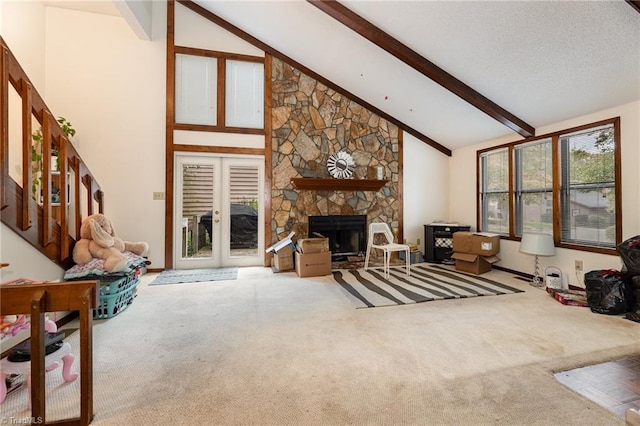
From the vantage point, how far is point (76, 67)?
4031mm

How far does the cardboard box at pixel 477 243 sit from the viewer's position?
4.12m

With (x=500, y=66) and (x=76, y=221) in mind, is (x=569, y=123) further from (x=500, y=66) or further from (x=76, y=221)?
(x=76, y=221)

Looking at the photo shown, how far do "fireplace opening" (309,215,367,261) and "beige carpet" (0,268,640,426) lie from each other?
1977 millimetres

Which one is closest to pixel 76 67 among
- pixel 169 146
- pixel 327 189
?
pixel 169 146

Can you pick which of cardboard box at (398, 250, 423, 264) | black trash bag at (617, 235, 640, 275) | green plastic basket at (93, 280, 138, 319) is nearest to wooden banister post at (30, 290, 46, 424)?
green plastic basket at (93, 280, 138, 319)

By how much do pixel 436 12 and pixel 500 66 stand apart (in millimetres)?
988

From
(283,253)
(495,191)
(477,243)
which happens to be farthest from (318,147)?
(495,191)

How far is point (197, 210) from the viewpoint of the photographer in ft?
14.8

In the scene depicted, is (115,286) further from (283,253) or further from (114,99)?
(114,99)

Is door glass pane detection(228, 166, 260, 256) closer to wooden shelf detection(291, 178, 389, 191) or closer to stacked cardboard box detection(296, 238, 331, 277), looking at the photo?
wooden shelf detection(291, 178, 389, 191)

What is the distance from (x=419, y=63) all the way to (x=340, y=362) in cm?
338

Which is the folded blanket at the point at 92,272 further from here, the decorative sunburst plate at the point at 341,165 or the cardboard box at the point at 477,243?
the cardboard box at the point at 477,243

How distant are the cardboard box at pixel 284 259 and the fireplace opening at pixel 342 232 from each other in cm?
56

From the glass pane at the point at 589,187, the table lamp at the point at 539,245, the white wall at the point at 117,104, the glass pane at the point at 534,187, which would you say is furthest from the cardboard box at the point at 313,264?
the glass pane at the point at 589,187
